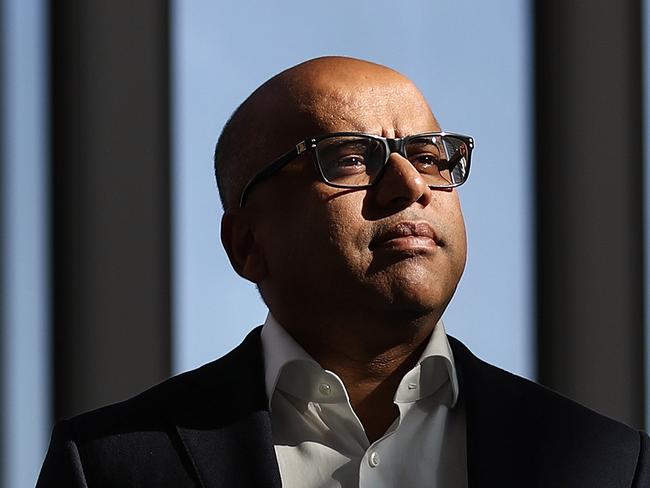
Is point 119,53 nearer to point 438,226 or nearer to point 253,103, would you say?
point 253,103

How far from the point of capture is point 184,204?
96.1 inches

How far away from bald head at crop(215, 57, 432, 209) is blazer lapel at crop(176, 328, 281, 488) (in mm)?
211

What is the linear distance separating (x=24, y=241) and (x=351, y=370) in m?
1.25

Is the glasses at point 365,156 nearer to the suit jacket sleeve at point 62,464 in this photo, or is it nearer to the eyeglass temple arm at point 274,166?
the eyeglass temple arm at point 274,166

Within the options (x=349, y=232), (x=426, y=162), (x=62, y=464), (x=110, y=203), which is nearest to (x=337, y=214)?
(x=349, y=232)

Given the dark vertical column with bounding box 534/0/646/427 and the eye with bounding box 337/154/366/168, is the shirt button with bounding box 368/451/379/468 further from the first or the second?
the dark vertical column with bounding box 534/0/646/427

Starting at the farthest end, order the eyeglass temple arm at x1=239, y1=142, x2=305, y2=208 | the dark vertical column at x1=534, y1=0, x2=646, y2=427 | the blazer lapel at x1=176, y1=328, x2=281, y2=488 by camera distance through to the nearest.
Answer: the dark vertical column at x1=534, y1=0, x2=646, y2=427, the eyeglass temple arm at x1=239, y1=142, x2=305, y2=208, the blazer lapel at x1=176, y1=328, x2=281, y2=488

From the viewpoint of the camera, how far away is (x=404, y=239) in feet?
4.30

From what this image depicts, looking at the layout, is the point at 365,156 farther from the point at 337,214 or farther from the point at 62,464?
the point at 62,464

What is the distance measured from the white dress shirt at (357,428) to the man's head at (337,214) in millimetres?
64

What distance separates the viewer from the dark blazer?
1291mm

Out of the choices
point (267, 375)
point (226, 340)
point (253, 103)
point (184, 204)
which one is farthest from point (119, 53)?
point (267, 375)

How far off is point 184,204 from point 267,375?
1084 mm

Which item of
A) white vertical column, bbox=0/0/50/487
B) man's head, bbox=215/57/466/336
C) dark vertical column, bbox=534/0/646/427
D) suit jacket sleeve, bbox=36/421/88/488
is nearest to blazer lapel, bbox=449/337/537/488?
man's head, bbox=215/57/466/336
